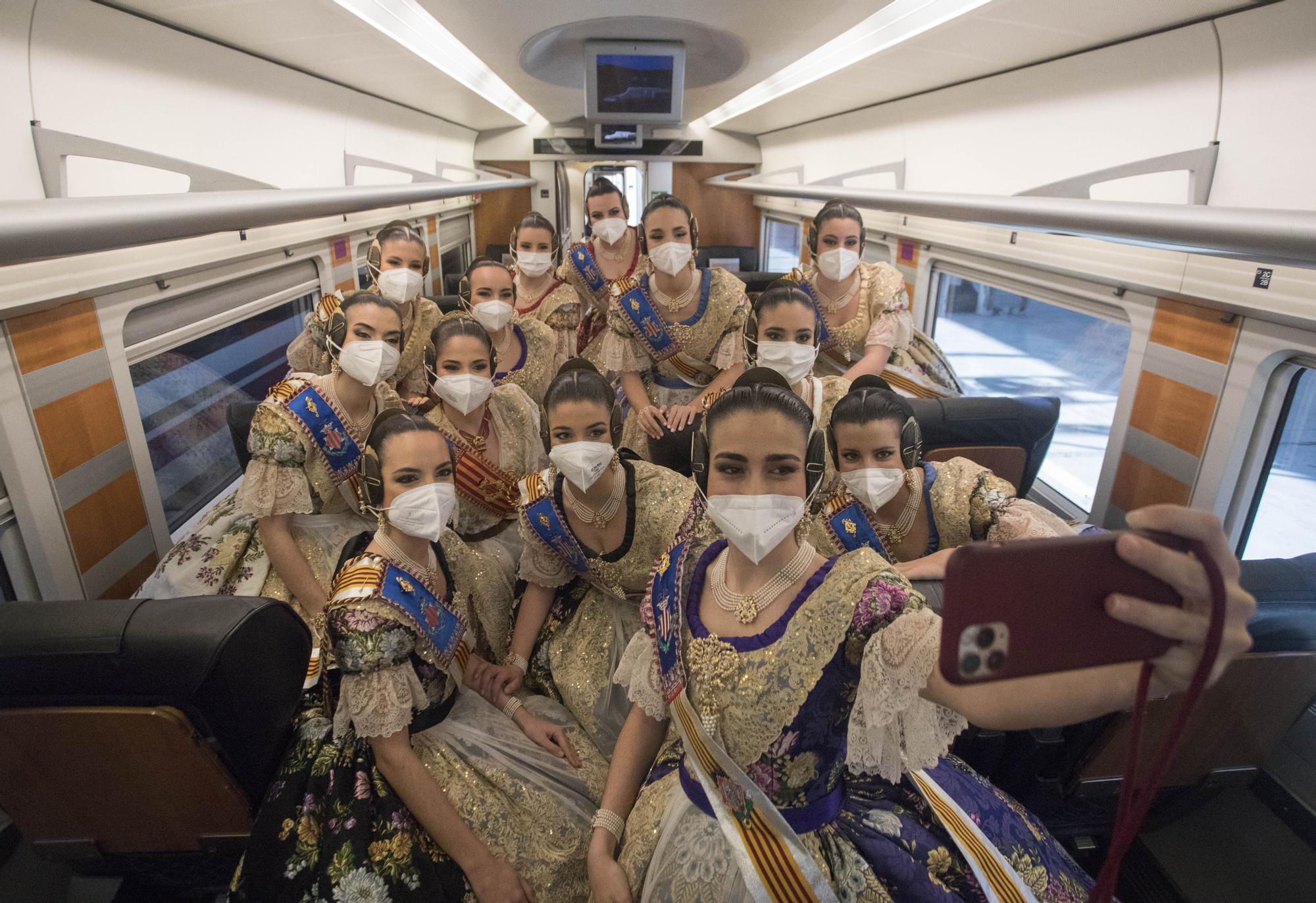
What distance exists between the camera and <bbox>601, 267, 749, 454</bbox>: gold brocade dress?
368cm

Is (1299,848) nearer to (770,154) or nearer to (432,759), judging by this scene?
(432,759)

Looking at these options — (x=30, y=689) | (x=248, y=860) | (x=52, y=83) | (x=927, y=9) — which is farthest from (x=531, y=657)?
(x=927, y=9)

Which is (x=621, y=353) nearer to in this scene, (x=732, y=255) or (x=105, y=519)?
(x=105, y=519)

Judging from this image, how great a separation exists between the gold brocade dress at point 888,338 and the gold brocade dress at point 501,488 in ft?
6.27

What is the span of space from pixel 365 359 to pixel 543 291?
2.17 m

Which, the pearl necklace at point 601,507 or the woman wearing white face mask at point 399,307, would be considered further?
the woman wearing white face mask at point 399,307

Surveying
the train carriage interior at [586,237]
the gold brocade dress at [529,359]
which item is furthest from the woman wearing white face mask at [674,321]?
the train carriage interior at [586,237]

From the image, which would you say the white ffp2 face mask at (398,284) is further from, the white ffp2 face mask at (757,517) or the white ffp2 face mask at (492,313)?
the white ffp2 face mask at (757,517)

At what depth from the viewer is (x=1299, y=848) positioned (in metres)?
1.82

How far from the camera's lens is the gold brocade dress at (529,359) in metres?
3.84

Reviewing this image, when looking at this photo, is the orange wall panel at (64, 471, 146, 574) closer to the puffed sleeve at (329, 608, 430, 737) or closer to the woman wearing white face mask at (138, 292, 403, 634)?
the woman wearing white face mask at (138, 292, 403, 634)

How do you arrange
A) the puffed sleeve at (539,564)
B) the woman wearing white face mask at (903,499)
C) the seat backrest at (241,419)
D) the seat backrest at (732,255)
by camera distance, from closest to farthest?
the woman wearing white face mask at (903,499) → the puffed sleeve at (539,564) → the seat backrest at (241,419) → the seat backrest at (732,255)

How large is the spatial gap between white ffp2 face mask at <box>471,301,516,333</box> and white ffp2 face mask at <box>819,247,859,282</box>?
68.2 inches

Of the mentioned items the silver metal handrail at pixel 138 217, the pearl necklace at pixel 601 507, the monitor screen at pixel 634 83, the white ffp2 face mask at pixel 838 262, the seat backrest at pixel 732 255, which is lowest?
the pearl necklace at pixel 601 507
